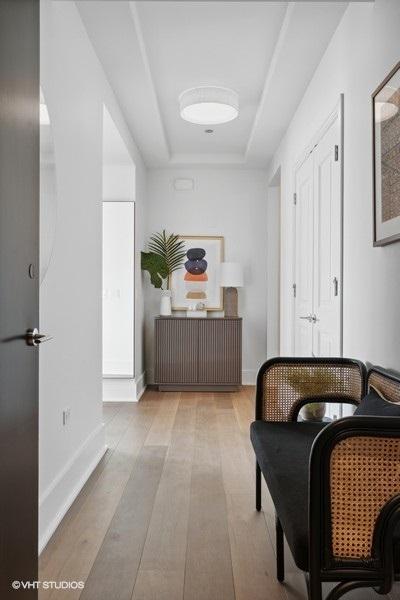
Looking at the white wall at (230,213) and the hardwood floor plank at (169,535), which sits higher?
the white wall at (230,213)

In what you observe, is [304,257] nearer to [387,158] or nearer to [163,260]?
[387,158]

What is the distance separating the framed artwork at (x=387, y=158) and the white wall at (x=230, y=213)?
13.5ft

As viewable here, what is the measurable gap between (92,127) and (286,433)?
2.28 m

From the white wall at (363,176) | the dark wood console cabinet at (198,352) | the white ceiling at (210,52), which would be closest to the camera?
the white wall at (363,176)

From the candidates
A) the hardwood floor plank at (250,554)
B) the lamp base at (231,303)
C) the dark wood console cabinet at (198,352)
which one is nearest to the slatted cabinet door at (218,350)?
the dark wood console cabinet at (198,352)

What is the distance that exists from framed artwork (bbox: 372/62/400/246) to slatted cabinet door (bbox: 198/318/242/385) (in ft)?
11.9

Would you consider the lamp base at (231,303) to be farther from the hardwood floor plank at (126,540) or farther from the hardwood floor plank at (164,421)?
the hardwood floor plank at (126,540)

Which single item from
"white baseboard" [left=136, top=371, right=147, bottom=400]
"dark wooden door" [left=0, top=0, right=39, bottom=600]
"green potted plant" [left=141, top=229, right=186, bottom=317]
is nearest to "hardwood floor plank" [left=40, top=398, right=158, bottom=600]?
"dark wooden door" [left=0, top=0, right=39, bottom=600]

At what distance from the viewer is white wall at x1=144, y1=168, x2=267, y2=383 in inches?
256

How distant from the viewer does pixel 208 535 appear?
233 centimetres

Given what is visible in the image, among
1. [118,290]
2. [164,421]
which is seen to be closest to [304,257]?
[164,421]

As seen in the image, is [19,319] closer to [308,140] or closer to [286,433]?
[286,433]

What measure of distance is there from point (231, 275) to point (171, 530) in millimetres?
4028

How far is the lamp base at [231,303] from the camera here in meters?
6.35
